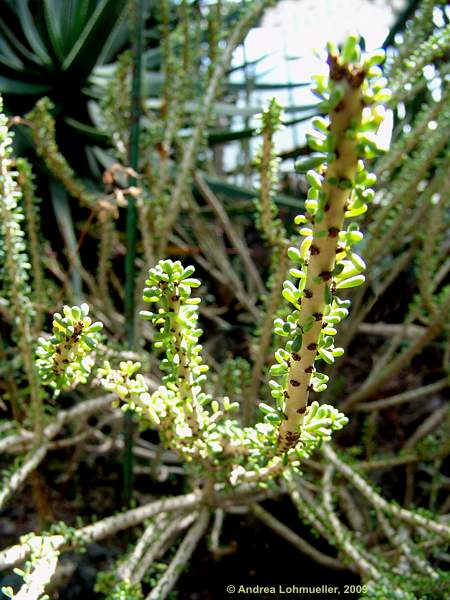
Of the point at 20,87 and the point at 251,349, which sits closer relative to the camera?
the point at 251,349

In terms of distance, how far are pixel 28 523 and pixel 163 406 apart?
1.06 m

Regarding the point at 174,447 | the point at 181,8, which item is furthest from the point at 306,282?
the point at 181,8

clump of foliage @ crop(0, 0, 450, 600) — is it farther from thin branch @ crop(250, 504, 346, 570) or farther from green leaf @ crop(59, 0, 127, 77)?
green leaf @ crop(59, 0, 127, 77)

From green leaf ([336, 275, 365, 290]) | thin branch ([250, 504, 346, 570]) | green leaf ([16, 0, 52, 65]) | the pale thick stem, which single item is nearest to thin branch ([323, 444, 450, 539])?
thin branch ([250, 504, 346, 570])

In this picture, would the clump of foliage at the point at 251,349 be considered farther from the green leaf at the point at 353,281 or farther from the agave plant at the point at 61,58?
the agave plant at the point at 61,58

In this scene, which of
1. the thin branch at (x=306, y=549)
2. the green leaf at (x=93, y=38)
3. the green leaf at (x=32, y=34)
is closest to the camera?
the thin branch at (x=306, y=549)

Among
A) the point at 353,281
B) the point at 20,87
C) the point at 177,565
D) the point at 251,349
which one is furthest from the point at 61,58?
the point at 353,281

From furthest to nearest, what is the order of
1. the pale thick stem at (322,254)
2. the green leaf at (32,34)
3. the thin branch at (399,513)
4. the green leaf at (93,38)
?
1. the green leaf at (32,34)
2. the green leaf at (93,38)
3. the thin branch at (399,513)
4. the pale thick stem at (322,254)

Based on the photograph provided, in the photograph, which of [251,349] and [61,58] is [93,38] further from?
[251,349]

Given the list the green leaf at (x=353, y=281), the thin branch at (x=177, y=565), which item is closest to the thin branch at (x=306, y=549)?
the thin branch at (x=177, y=565)

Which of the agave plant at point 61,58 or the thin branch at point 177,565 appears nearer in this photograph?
the thin branch at point 177,565

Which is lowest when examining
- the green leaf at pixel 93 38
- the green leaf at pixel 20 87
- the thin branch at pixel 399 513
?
the thin branch at pixel 399 513

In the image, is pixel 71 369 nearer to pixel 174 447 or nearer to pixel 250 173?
pixel 174 447

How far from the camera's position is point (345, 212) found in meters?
0.38
